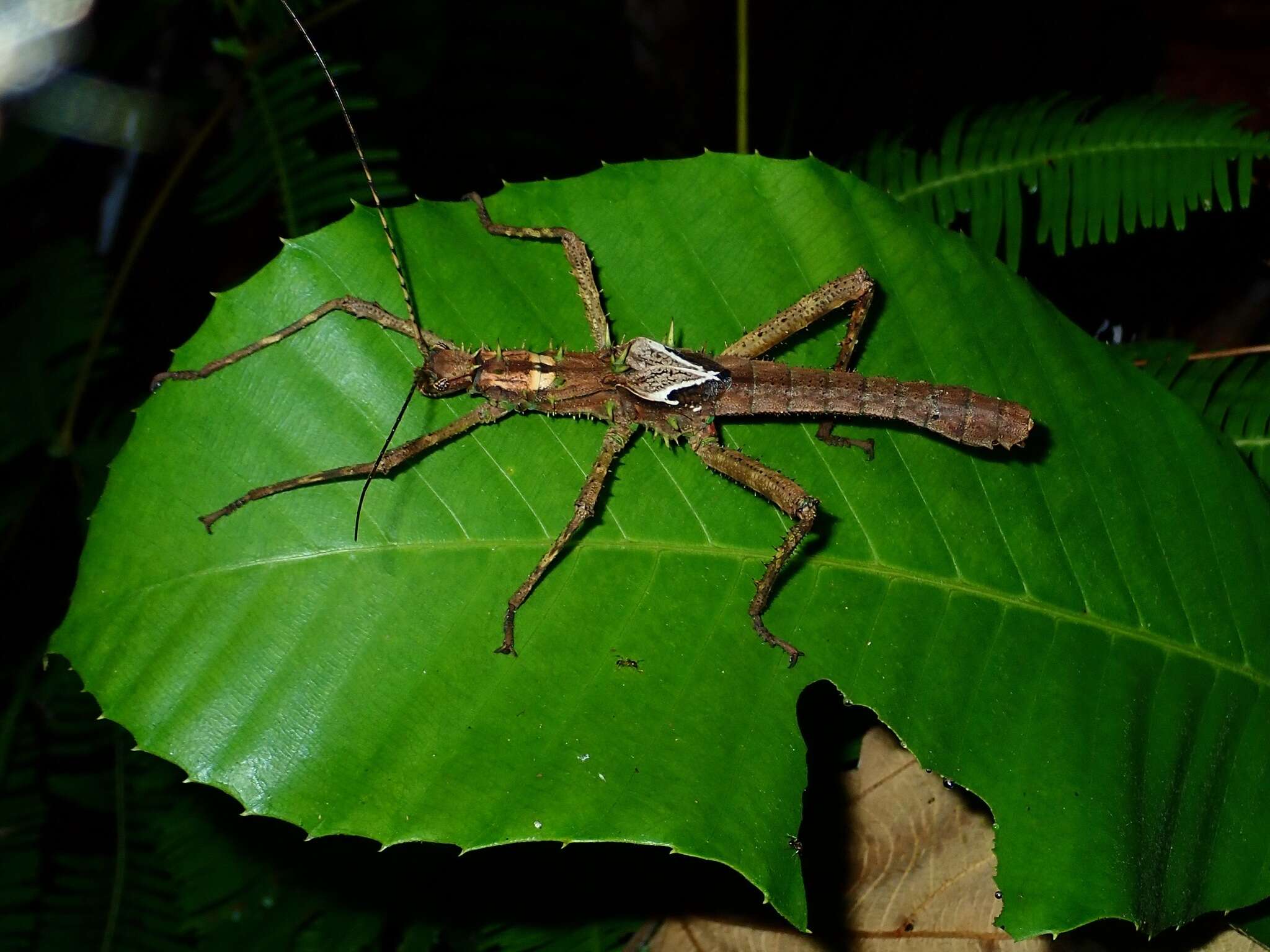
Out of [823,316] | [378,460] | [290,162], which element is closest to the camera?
[378,460]

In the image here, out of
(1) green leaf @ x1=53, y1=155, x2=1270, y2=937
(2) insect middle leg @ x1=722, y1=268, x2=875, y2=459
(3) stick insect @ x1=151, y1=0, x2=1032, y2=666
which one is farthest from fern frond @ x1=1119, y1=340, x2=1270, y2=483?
(2) insect middle leg @ x1=722, y1=268, x2=875, y2=459

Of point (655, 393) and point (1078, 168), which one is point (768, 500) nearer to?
point (655, 393)

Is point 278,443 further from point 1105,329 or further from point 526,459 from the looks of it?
point 1105,329

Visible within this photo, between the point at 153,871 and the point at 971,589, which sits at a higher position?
the point at 971,589

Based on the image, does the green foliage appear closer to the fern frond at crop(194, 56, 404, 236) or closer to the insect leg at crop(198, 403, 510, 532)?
the insect leg at crop(198, 403, 510, 532)

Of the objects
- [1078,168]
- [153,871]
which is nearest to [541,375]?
[1078,168]

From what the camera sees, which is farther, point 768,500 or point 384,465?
point 768,500

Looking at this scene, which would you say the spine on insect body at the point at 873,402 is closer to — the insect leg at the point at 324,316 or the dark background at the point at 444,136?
the insect leg at the point at 324,316
